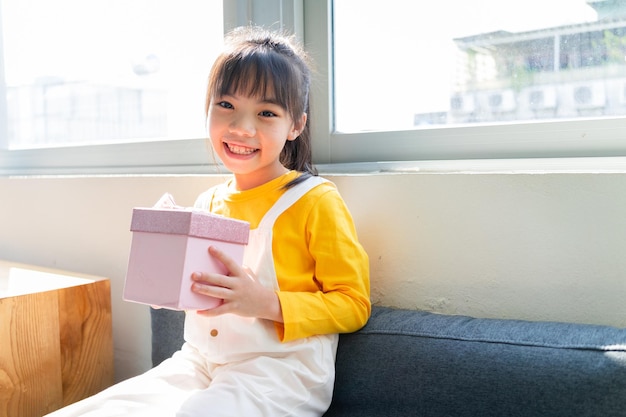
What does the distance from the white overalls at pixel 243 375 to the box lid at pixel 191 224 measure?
0.43 feet

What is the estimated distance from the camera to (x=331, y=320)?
3.62ft

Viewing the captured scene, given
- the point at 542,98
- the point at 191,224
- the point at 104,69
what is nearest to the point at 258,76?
the point at 191,224

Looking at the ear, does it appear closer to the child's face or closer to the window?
the child's face

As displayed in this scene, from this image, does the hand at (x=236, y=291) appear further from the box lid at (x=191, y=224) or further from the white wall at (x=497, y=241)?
the white wall at (x=497, y=241)

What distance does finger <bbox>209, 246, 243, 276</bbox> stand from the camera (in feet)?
3.34

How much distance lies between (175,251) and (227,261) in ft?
0.28

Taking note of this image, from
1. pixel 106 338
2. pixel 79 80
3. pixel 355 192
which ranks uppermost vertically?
pixel 79 80

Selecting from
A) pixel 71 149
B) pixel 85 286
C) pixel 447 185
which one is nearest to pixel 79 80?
pixel 71 149

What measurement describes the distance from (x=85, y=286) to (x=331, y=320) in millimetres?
772

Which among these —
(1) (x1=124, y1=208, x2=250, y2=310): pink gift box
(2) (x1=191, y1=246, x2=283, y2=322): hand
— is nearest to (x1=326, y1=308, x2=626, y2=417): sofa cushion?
(2) (x1=191, y1=246, x2=283, y2=322): hand

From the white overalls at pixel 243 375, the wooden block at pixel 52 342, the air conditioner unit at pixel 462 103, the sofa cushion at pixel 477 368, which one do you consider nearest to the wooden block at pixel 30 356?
the wooden block at pixel 52 342

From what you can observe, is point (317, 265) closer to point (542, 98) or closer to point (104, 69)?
point (542, 98)

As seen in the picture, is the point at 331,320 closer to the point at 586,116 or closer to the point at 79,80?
the point at 586,116

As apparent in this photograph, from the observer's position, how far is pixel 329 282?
114cm
